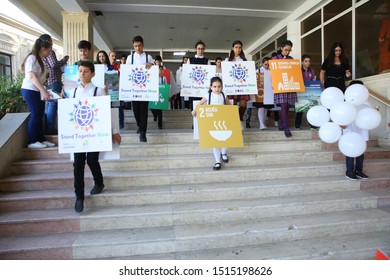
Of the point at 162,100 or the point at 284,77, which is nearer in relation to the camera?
the point at 284,77

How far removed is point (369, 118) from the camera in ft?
10.4

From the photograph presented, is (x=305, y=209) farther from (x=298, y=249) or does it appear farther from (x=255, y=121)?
(x=255, y=121)

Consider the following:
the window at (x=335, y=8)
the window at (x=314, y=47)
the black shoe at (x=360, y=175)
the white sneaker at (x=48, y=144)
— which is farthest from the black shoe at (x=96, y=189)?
the window at (x=314, y=47)

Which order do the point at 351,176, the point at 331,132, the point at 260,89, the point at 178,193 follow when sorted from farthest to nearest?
the point at 260,89
the point at 351,176
the point at 178,193
the point at 331,132

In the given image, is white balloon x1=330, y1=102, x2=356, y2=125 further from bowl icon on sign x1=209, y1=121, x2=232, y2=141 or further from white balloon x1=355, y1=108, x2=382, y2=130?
bowl icon on sign x1=209, y1=121, x2=232, y2=141

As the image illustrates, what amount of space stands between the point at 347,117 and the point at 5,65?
16.9 metres

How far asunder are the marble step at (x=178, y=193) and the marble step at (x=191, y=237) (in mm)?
415

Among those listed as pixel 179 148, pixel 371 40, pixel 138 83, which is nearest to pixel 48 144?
pixel 138 83

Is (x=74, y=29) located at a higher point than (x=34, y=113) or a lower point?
higher

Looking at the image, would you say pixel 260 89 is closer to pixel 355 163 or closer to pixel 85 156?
pixel 355 163

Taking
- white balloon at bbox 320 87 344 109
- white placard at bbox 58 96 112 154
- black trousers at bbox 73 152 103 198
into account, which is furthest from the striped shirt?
white balloon at bbox 320 87 344 109

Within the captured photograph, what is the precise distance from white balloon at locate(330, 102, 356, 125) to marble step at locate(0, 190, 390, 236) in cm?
100

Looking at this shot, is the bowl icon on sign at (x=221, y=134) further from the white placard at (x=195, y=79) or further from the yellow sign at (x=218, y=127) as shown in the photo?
the white placard at (x=195, y=79)

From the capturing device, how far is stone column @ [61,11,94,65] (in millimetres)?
8227
